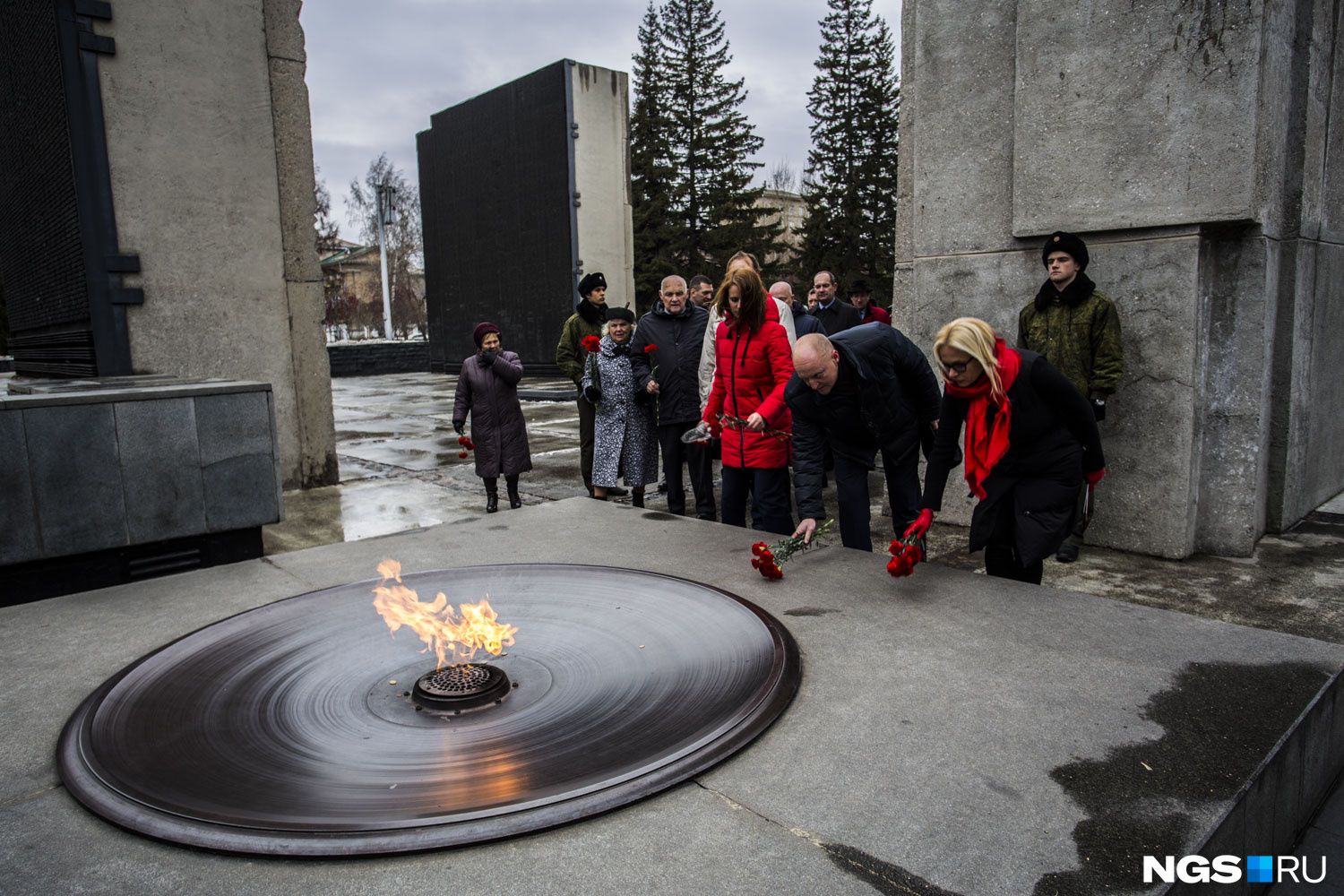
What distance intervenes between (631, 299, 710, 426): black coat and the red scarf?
124 inches

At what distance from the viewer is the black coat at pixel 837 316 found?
8.40m

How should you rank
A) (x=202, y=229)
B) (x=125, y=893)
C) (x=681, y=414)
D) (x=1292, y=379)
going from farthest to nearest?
(x=202, y=229)
(x=681, y=414)
(x=1292, y=379)
(x=125, y=893)

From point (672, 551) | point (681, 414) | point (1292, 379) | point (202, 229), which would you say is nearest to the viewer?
point (672, 551)

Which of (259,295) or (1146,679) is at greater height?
(259,295)

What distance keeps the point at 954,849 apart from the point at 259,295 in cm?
821

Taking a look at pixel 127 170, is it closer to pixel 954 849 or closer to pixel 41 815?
pixel 41 815

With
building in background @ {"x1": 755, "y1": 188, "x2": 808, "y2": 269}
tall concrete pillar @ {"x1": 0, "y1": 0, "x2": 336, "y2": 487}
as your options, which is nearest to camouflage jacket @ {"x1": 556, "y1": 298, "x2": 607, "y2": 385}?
tall concrete pillar @ {"x1": 0, "y1": 0, "x2": 336, "y2": 487}

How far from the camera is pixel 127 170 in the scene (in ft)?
24.5

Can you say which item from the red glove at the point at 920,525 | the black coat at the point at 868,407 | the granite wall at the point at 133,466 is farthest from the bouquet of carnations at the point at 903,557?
the granite wall at the point at 133,466

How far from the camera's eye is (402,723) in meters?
2.46

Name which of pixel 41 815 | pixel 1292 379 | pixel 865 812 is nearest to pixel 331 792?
pixel 41 815

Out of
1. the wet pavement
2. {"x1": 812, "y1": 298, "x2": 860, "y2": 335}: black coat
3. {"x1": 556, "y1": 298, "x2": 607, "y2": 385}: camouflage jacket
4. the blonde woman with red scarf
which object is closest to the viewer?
the blonde woman with red scarf

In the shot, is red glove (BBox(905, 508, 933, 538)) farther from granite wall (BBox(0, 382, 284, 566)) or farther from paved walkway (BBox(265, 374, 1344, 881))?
granite wall (BBox(0, 382, 284, 566))

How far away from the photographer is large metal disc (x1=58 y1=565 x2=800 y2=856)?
1.95m
